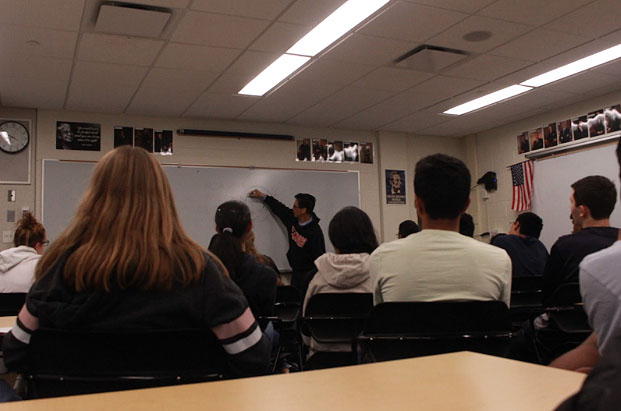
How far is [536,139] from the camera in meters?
6.97

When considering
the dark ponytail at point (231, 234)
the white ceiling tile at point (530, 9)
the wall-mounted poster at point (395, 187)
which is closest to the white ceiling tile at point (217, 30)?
the white ceiling tile at point (530, 9)

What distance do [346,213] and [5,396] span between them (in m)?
2.11

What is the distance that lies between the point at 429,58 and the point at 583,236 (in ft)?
8.39

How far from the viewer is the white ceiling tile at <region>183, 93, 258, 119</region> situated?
229 inches

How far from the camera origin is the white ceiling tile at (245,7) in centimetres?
361

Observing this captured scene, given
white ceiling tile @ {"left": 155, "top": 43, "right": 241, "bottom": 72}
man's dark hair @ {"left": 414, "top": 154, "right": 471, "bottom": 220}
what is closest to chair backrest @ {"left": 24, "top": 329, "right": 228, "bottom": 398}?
man's dark hair @ {"left": 414, "top": 154, "right": 471, "bottom": 220}

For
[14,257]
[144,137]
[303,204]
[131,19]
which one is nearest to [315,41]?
[131,19]

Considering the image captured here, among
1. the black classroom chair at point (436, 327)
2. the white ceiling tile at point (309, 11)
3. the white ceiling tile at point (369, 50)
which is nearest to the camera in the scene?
the black classroom chair at point (436, 327)

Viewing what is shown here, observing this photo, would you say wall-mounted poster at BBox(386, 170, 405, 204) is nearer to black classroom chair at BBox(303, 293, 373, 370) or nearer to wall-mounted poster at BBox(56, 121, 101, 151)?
wall-mounted poster at BBox(56, 121, 101, 151)

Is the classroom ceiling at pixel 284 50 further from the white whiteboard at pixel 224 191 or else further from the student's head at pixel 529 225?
the student's head at pixel 529 225

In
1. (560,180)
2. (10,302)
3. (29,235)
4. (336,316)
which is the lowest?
(336,316)

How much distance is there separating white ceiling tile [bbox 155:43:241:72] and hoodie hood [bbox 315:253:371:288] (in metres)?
2.50

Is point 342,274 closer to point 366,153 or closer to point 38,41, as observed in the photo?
point 38,41

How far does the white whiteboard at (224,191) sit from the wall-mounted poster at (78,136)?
0.65 ft
